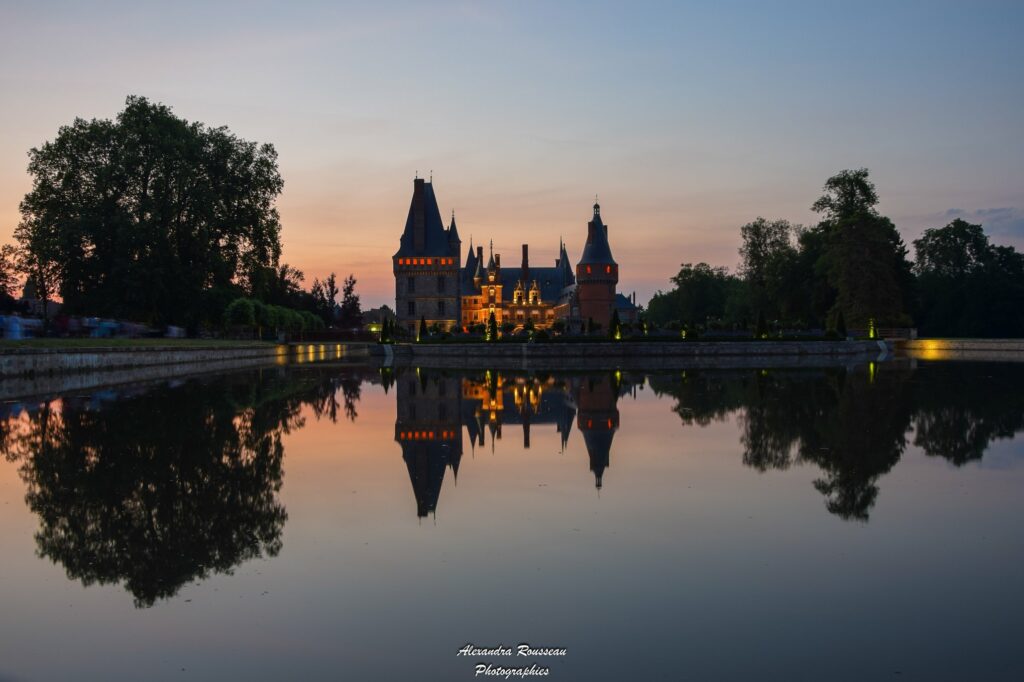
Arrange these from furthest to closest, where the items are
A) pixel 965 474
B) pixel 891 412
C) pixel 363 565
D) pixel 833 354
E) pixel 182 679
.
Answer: pixel 833 354 → pixel 891 412 → pixel 965 474 → pixel 363 565 → pixel 182 679

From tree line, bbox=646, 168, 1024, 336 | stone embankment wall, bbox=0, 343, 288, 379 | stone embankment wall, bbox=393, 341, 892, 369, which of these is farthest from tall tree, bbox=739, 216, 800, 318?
stone embankment wall, bbox=0, 343, 288, 379

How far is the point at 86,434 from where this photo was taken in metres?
13.2

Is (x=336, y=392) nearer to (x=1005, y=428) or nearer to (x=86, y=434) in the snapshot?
(x=86, y=434)

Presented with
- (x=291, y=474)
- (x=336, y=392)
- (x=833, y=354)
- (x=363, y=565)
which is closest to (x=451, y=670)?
(x=363, y=565)

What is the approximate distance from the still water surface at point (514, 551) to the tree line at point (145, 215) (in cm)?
3107

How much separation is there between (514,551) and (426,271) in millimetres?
87068

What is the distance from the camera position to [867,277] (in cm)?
5775

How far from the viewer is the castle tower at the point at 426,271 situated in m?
92.7

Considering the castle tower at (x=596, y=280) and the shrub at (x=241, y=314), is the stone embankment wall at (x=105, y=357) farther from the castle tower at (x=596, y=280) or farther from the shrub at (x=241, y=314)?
the castle tower at (x=596, y=280)

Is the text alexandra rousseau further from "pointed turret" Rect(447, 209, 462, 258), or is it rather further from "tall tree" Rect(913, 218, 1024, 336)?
"pointed turret" Rect(447, 209, 462, 258)

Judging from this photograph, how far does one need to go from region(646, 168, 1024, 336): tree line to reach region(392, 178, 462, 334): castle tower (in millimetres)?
29451

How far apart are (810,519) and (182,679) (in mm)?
5251

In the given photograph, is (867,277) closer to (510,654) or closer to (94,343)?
(94,343)

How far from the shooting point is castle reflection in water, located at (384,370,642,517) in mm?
10684
